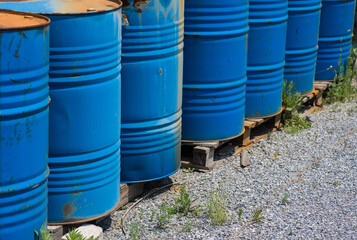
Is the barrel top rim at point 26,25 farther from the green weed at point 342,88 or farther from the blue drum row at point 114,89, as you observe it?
the green weed at point 342,88

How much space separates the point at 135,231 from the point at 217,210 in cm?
58

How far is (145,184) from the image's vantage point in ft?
16.3

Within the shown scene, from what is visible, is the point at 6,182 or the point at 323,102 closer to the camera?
the point at 6,182

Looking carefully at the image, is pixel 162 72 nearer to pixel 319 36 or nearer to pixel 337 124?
pixel 337 124

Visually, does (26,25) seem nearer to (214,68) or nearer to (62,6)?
(62,6)

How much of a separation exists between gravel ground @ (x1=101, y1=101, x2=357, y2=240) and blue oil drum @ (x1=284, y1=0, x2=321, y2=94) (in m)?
0.61

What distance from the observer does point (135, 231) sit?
4.22 metres

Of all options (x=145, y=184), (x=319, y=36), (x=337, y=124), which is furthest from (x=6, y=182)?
(x=319, y=36)

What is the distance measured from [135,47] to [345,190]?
2.00 meters

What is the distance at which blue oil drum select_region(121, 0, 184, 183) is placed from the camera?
4305 millimetres

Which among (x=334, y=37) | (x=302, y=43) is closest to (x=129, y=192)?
(x=302, y=43)

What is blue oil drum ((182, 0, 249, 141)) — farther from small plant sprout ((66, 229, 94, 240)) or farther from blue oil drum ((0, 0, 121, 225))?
small plant sprout ((66, 229, 94, 240))

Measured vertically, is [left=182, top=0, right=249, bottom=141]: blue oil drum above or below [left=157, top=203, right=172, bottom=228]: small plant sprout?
above

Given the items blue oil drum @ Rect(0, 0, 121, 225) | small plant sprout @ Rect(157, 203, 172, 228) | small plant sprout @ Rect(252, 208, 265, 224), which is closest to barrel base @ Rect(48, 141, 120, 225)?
blue oil drum @ Rect(0, 0, 121, 225)
